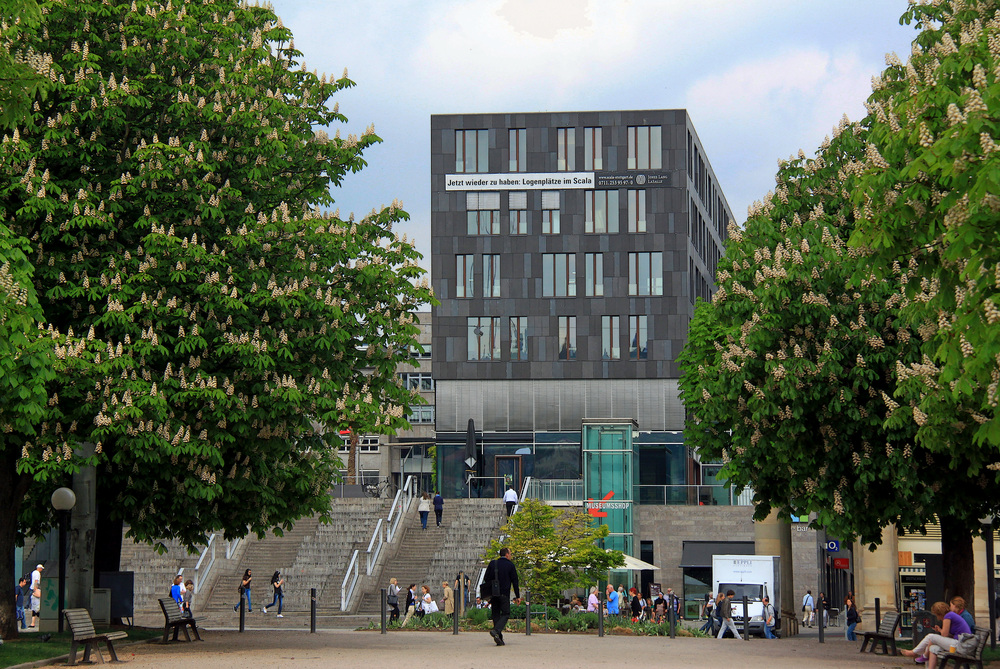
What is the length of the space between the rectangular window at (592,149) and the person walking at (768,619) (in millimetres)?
38188

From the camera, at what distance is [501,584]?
861 inches

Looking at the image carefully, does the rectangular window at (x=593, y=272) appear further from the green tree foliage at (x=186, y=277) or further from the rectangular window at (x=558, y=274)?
the green tree foliage at (x=186, y=277)

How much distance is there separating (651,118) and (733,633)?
4307 centimetres

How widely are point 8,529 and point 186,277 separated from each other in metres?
5.53

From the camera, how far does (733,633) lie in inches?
1395

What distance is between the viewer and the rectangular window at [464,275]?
7338 cm

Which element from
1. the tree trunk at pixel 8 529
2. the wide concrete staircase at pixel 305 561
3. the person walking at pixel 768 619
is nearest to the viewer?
the tree trunk at pixel 8 529

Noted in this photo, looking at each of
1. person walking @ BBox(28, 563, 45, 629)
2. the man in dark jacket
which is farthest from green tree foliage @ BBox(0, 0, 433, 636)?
person walking @ BBox(28, 563, 45, 629)

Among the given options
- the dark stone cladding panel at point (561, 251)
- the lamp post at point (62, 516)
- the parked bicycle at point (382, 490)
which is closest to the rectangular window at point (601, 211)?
the dark stone cladding panel at point (561, 251)

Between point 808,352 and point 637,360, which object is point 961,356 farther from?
point 637,360

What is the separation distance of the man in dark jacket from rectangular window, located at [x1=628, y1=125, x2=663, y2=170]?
5341 centimetres

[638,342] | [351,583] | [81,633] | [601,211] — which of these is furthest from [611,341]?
[81,633]

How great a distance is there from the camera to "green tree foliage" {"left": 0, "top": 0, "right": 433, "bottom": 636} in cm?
1978

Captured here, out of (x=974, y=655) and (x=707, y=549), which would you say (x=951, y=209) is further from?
(x=707, y=549)
